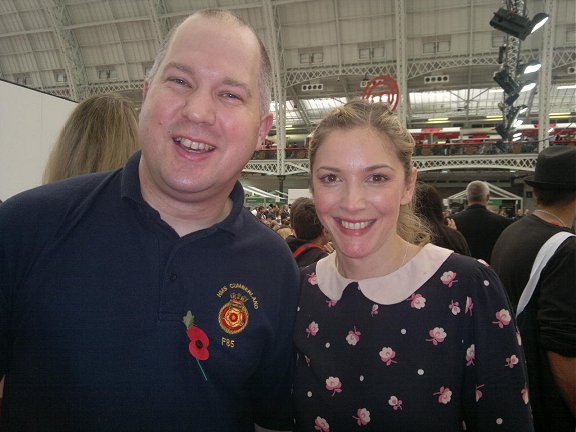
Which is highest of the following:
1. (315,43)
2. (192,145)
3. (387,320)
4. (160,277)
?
(315,43)

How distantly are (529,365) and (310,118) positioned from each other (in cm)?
2436

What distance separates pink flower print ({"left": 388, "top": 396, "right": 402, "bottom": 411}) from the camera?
1332 millimetres

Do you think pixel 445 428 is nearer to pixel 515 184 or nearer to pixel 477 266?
pixel 477 266

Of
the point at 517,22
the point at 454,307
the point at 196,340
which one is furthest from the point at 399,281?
the point at 517,22

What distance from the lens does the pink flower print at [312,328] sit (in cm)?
154

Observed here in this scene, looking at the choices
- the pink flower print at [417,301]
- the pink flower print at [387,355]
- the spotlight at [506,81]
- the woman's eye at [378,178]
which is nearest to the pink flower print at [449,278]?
the pink flower print at [417,301]

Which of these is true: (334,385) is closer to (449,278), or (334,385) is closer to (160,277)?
(449,278)

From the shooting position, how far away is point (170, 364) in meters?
1.24

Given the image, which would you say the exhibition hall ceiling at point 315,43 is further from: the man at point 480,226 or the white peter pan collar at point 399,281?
the white peter pan collar at point 399,281

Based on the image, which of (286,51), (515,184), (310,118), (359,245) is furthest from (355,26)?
(359,245)

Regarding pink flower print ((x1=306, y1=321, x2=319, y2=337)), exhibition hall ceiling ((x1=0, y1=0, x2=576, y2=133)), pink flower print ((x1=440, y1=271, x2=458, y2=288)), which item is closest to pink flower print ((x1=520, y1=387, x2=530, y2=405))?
pink flower print ((x1=440, y1=271, x2=458, y2=288))

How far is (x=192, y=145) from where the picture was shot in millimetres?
1333

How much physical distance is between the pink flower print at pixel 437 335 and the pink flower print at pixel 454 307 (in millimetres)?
77

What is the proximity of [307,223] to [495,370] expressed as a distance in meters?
2.47
